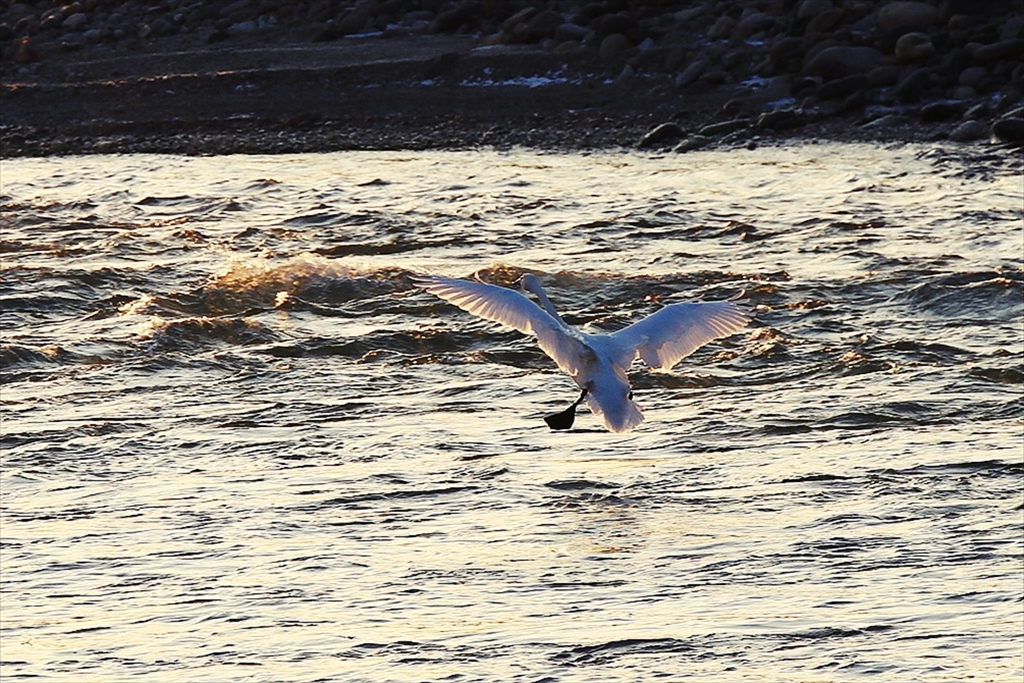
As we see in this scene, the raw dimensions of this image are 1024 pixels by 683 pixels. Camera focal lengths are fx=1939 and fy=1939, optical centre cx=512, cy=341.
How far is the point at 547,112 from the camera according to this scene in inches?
776

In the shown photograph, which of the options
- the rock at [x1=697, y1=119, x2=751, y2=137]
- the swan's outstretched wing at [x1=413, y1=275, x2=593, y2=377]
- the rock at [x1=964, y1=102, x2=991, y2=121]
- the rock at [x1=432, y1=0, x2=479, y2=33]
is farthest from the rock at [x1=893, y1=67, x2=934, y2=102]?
the swan's outstretched wing at [x1=413, y1=275, x2=593, y2=377]

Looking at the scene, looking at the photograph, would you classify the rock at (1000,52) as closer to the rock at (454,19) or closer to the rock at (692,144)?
the rock at (692,144)

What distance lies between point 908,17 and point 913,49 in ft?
3.01

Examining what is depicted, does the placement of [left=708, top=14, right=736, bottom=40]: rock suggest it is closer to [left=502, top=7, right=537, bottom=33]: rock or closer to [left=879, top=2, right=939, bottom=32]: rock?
[left=879, top=2, right=939, bottom=32]: rock

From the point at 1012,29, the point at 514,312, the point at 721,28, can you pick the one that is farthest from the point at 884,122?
the point at 514,312

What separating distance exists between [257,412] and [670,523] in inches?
114

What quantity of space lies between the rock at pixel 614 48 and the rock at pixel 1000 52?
13.0ft

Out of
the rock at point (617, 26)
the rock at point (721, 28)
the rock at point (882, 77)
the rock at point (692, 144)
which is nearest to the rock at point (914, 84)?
the rock at point (882, 77)

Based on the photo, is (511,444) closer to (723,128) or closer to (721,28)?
(723,128)

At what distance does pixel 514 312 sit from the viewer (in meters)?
8.12

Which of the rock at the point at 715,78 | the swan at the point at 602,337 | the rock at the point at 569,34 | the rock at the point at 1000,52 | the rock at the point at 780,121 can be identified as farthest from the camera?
the rock at the point at 569,34

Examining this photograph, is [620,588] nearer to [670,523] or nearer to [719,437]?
[670,523]

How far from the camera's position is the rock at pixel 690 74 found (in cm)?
1972

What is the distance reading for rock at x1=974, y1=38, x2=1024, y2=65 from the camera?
18.4 meters
